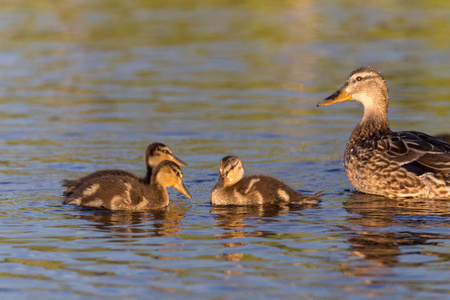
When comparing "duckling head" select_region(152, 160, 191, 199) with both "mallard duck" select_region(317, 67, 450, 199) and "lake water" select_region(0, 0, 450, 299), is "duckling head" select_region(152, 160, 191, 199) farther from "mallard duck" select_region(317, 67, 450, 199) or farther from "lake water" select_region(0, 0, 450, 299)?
"mallard duck" select_region(317, 67, 450, 199)

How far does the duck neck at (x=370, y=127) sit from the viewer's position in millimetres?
8703

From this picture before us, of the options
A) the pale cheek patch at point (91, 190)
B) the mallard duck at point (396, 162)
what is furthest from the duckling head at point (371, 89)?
the pale cheek patch at point (91, 190)

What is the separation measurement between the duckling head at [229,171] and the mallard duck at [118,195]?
52 cm

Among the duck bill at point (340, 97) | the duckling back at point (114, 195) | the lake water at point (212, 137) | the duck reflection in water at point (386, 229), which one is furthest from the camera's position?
the duck bill at point (340, 97)

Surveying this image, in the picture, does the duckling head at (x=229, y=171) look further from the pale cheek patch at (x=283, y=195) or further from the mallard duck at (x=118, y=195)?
the mallard duck at (x=118, y=195)

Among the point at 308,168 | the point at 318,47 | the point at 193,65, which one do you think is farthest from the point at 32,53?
the point at 308,168

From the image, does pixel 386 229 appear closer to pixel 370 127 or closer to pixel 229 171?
pixel 229 171

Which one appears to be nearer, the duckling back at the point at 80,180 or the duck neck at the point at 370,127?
the duckling back at the point at 80,180

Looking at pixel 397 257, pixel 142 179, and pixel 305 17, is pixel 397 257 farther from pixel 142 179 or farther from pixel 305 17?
pixel 305 17

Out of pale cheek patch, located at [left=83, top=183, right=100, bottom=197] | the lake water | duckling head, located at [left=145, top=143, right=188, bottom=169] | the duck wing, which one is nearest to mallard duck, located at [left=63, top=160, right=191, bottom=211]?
pale cheek patch, located at [left=83, top=183, right=100, bottom=197]

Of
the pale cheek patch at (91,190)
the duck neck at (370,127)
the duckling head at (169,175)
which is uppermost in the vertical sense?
the duck neck at (370,127)

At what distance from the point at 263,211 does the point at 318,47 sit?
10.9m

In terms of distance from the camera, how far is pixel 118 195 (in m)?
7.49

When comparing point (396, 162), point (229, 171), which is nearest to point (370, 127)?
point (396, 162)
